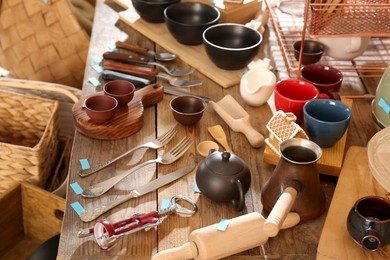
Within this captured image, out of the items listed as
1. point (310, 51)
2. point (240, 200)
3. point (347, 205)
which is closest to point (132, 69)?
point (310, 51)

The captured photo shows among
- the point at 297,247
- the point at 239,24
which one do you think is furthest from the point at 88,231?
the point at 239,24

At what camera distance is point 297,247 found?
1.22 meters

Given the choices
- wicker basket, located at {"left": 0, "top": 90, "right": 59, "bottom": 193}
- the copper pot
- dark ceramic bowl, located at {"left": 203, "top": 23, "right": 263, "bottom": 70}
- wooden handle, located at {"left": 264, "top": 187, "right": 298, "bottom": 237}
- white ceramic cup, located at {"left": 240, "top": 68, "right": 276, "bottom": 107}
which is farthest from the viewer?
wicker basket, located at {"left": 0, "top": 90, "right": 59, "bottom": 193}

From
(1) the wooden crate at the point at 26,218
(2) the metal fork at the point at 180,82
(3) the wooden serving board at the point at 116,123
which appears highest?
(3) the wooden serving board at the point at 116,123

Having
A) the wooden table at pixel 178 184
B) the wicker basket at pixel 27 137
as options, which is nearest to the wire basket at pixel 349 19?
the wooden table at pixel 178 184

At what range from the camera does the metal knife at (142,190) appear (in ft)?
4.19

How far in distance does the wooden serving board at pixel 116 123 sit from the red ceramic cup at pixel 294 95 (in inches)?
14.0

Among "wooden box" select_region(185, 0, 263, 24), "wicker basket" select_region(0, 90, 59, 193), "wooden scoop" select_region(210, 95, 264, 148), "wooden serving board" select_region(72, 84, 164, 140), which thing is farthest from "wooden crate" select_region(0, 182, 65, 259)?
"wooden box" select_region(185, 0, 263, 24)

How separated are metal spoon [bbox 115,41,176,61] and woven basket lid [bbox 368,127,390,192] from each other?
0.73 meters

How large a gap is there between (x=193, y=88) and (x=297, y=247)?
65 cm

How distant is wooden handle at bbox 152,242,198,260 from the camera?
112 cm

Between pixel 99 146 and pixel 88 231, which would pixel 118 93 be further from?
pixel 88 231

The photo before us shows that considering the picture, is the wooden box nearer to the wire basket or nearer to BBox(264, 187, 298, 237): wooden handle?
the wire basket

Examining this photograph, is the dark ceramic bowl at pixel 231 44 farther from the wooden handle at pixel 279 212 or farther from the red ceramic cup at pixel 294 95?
the wooden handle at pixel 279 212
